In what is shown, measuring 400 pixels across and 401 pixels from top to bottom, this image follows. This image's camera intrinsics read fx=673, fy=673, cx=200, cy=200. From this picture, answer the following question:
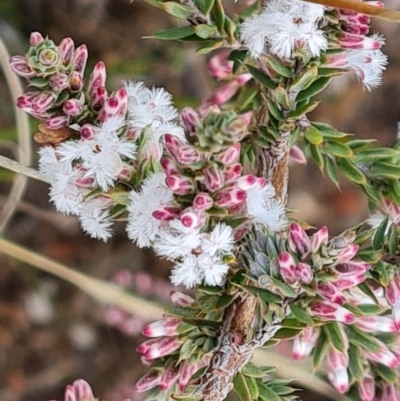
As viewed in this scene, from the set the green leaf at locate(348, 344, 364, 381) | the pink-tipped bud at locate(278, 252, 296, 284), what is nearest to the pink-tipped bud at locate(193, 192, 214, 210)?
the pink-tipped bud at locate(278, 252, 296, 284)

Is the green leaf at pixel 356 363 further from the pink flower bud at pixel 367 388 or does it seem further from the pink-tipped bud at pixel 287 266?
the pink-tipped bud at pixel 287 266

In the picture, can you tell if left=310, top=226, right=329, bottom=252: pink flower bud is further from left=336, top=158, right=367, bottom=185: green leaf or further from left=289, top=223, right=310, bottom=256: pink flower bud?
left=336, top=158, right=367, bottom=185: green leaf

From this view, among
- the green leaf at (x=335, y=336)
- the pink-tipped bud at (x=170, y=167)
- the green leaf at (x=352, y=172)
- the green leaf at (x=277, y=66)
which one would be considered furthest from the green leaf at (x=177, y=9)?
the green leaf at (x=335, y=336)

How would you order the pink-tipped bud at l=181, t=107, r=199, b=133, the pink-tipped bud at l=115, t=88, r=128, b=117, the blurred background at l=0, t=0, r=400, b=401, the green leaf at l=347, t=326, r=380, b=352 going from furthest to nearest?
the blurred background at l=0, t=0, r=400, b=401 → the green leaf at l=347, t=326, r=380, b=352 → the pink-tipped bud at l=115, t=88, r=128, b=117 → the pink-tipped bud at l=181, t=107, r=199, b=133

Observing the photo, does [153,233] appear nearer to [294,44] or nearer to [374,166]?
[294,44]

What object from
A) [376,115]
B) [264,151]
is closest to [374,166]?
[264,151]

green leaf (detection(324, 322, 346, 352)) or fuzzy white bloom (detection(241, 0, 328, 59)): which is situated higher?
fuzzy white bloom (detection(241, 0, 328, 59))
